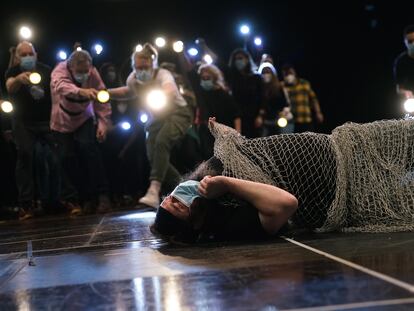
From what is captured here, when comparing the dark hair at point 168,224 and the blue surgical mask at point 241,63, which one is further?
the blue surgical mask at point 241,63

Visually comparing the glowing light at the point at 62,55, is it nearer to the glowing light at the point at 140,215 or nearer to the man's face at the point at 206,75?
the man's face at the point at 206,75

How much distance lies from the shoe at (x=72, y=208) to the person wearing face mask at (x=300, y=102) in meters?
2.36

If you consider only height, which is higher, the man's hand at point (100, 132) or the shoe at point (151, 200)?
the man's hand at point (100, 132)

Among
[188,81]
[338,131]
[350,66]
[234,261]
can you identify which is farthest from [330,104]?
[234,261]

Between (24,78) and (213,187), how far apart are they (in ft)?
8.76

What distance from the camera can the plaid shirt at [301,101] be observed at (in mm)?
5348

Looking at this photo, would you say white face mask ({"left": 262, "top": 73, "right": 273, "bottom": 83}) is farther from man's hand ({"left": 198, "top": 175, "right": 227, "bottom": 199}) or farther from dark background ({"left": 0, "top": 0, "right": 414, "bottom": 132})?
man's hand ({"left": 198, "top": 175, "right": 227, "bottom": 199})

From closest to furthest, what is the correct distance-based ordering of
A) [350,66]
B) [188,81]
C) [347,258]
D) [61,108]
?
[347,258], [61,108], [188,81], [350,66]

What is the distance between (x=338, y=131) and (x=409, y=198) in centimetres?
39

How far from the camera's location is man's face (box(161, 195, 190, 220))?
1913 millimetres

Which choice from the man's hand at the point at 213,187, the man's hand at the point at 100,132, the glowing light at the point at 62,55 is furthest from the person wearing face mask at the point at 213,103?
the man's hand at the point at 213,187

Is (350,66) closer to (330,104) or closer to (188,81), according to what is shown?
(330,104)

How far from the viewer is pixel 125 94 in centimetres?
400

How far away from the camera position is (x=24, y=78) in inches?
158
